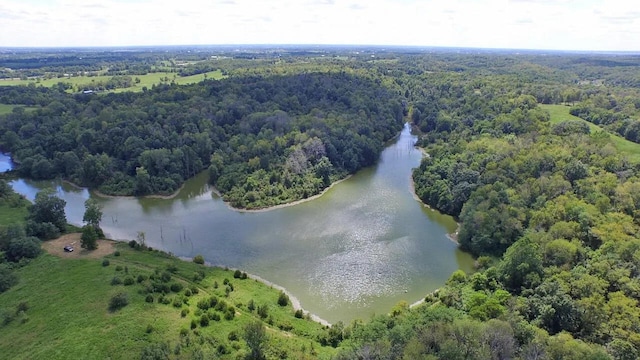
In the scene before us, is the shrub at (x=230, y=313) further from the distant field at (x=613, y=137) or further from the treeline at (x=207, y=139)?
the distant field at (x=613, y=137)

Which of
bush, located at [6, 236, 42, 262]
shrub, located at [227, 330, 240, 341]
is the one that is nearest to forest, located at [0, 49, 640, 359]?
shrub, located at [227, 330, 240, 341]

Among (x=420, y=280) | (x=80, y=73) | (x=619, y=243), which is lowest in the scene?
(x=420, y=280)

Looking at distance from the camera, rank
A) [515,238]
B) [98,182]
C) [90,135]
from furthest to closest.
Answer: [90,135]
[98,182]
[515,238]

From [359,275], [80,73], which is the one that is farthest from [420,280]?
[80,73]

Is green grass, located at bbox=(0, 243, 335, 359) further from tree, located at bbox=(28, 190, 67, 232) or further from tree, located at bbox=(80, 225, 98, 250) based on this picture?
tree, located at bbox=(28, 190, 67, 232)

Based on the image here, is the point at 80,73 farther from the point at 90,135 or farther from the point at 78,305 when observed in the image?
the point at 78,305

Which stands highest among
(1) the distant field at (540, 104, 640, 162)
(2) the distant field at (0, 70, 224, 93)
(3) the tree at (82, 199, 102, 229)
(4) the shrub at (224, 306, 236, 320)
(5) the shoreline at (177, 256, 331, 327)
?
(2) the distant field at (0, 70, 224, 93)
